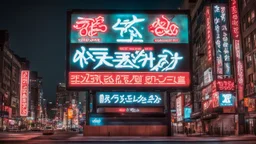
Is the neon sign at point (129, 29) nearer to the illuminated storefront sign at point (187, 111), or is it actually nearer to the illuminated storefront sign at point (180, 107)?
the illuminated storefront sign at point (187, 111)

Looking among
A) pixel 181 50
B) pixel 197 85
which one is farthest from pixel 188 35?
pixel 197 85

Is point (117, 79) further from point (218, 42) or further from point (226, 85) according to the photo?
point (218, 42)

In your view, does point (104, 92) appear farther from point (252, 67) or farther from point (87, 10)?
point (252, 67)

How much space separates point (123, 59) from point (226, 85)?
64.8 feet

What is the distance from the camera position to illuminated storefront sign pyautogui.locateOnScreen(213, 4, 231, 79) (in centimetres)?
5953

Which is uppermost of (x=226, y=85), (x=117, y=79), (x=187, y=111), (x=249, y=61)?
(x=249, y=61)

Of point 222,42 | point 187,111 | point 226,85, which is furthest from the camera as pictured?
point 187,111

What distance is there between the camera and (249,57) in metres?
59.2

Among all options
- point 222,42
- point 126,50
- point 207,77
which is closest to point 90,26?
point 126,50

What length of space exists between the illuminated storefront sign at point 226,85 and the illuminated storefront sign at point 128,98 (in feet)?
46.7

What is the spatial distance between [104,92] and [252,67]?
22628 millimetres

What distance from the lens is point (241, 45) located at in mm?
60375

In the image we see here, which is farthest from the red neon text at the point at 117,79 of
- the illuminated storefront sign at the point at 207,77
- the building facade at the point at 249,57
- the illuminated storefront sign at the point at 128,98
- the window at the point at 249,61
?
the illuminated storefront sign at the point at 207,77

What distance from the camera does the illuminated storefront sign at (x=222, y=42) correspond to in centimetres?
5953
